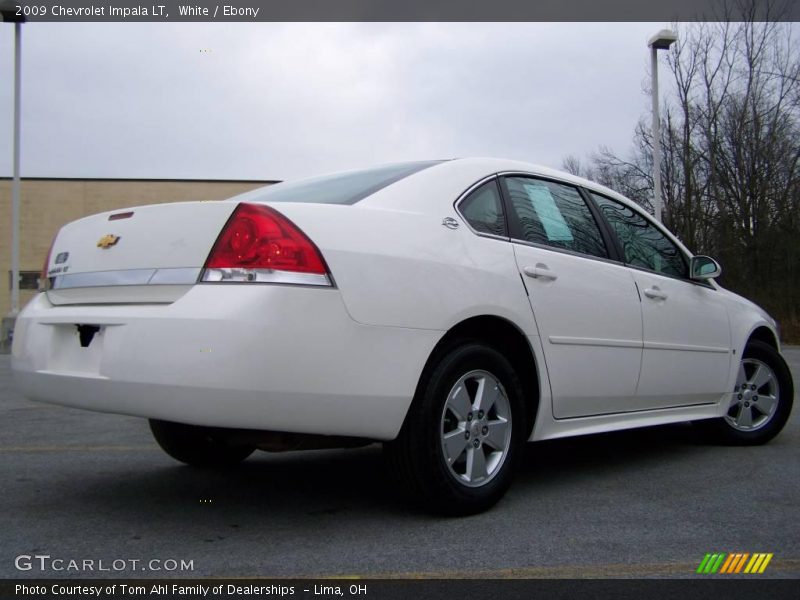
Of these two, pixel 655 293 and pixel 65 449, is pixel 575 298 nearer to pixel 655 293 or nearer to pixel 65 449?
pixel 655 293

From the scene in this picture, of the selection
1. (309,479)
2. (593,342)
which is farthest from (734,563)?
(309,479)

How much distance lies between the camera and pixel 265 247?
2783 millimetres

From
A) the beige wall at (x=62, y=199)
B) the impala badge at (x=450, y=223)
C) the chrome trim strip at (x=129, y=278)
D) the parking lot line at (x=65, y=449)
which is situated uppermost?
the beige wall at (x=62, y=199)

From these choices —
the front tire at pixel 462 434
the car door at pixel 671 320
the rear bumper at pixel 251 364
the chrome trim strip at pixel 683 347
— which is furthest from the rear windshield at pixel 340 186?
the chrome trim strip at pixel 683 347

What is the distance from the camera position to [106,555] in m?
2.66

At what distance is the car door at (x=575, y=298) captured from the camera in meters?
3.61

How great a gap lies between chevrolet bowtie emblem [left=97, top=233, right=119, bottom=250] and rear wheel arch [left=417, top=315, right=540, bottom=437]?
1.37 m

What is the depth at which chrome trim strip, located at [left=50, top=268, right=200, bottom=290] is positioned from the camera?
9.29ft

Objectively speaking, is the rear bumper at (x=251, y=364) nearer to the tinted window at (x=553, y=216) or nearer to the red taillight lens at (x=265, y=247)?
the red taillight lens at (x=265, y=247)

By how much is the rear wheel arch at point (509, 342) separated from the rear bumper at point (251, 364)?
0.32m

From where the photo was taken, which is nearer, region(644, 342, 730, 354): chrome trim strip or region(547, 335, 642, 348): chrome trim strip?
region(547, 335, 642, 348): chrome trim strip

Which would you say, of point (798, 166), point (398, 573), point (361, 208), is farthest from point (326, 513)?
point (798, 166)

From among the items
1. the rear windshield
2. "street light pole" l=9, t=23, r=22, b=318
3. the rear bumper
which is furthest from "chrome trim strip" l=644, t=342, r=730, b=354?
"street light pole" l=9, t=23, r=22, b=318
